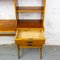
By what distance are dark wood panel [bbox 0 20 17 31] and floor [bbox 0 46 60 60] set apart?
20.1 inches

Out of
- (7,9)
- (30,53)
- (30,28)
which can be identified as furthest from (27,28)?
(7,9)

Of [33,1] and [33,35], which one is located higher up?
[33,1]

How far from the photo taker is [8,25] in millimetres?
2760

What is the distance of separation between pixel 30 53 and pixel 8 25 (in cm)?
72

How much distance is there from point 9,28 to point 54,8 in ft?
3.32

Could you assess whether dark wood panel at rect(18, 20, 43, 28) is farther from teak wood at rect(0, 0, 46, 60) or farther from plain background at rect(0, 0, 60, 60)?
plain background at rect(0, 0, 60, 60)

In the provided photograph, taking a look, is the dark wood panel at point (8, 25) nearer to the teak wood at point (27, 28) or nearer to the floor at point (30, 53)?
the teak wood at point (27, 28)

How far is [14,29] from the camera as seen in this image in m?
2.60

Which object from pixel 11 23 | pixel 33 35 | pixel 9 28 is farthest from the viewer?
pixel 11 23

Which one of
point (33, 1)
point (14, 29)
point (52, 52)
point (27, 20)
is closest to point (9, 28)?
point (14, 29)

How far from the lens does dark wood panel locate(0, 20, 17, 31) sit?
2615 mm

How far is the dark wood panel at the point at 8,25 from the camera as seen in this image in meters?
2.62

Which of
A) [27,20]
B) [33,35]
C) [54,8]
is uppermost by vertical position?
[54,8]

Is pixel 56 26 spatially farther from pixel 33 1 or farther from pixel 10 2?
pixel 10 2
